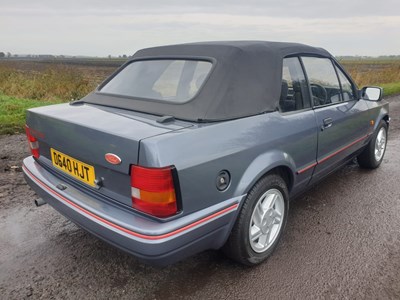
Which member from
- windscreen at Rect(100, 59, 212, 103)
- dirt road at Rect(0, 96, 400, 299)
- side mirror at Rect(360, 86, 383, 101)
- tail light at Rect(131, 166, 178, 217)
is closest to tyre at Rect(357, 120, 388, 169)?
side mirror at Rect(360, 86, 383, 101)

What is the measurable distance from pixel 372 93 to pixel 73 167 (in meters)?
3.50

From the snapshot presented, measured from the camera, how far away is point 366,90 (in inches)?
162

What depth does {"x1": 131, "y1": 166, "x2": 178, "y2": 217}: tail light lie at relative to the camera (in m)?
1.91

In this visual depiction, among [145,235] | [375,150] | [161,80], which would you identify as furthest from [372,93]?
[145,235]

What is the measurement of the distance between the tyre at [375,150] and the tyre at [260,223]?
229 cm

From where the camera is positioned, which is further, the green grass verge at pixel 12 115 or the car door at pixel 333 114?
the green grass verge at pixel 12 115

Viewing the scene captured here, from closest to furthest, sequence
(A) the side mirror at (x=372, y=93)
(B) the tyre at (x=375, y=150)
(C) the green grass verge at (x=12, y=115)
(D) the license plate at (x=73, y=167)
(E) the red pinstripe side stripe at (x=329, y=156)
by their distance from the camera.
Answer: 1. (D) the license plate at (x=73, y=167)
2. (E) the red pinstripe side stripe at (x=329, y=156)
3. (A) the side mirror at (x=372, y=93)
4. (B) the tyre at (x=375, y=150)
5. (C) the green grass verge at (x=12, y=115)

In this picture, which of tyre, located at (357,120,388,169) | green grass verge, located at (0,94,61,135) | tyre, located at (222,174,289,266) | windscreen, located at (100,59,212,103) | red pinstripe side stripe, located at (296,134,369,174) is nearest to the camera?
tyre, located at (222,174,289,266)

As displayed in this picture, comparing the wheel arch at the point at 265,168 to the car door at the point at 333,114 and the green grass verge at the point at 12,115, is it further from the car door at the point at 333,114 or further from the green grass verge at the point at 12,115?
the green grass verge at the point at 12,115

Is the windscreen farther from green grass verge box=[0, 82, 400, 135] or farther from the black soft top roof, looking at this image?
green grass verge box=[0, 82, 400, 135]

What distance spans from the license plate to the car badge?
255 millimetres

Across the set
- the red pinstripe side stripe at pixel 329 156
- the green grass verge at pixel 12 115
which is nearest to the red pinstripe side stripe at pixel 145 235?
the red pinstripe side stripe at pixel 329 156

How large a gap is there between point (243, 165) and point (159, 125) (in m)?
0.63

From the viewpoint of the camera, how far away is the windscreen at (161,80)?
103 inches
